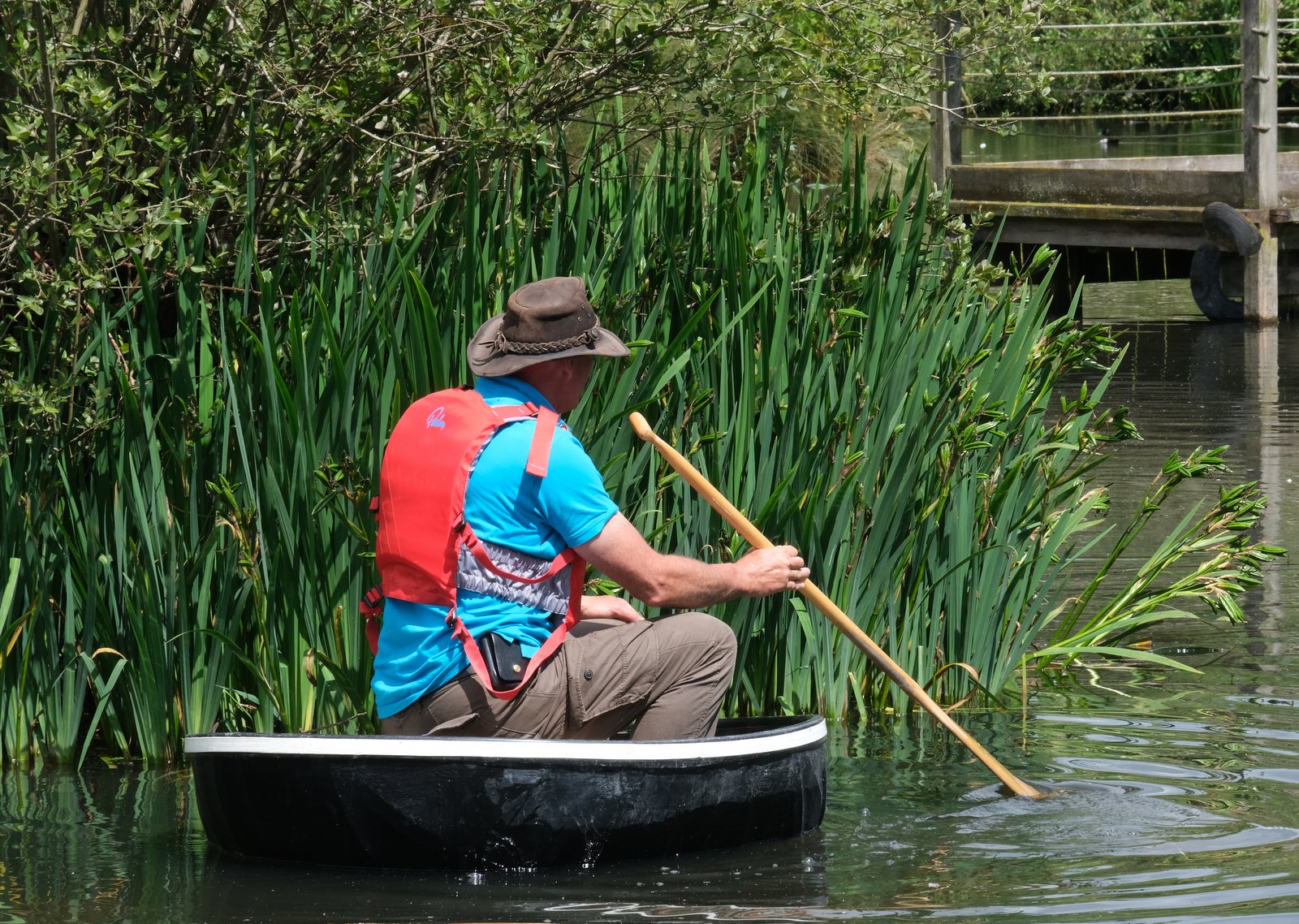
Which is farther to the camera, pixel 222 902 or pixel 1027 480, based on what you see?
pixel 1027 480

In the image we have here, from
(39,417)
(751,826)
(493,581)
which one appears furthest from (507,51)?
(751,826)

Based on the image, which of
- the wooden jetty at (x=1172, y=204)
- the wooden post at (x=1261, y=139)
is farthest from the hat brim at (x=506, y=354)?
the wooden post at (x=1261, y=139)

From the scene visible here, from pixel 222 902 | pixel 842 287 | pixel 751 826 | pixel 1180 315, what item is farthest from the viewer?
pixel 1180 315

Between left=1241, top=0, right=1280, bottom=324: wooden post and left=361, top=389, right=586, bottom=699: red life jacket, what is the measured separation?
11.9 meters

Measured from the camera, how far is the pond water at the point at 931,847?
4.29 metres

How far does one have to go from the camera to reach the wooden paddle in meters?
5.04

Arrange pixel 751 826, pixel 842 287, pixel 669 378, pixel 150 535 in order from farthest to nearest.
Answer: pixel 842 287, pixel 669 378, pixel 150 535, pixel 751 826

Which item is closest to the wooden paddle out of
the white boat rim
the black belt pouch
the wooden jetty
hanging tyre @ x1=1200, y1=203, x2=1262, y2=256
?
the white boat rim

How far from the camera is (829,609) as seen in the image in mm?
5098

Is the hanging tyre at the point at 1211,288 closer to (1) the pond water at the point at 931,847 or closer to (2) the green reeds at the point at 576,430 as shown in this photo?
(1) the pond water at the point at 931,847

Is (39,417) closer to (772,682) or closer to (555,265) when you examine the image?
(555,265)

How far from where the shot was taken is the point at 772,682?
19.2ft

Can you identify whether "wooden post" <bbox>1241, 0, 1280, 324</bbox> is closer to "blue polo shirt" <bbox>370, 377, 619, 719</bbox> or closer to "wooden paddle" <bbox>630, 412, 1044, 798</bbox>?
"wooden paddle" <bbox>630, 412, 1044, 798</bbox>

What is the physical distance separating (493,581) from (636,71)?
2.48 m
